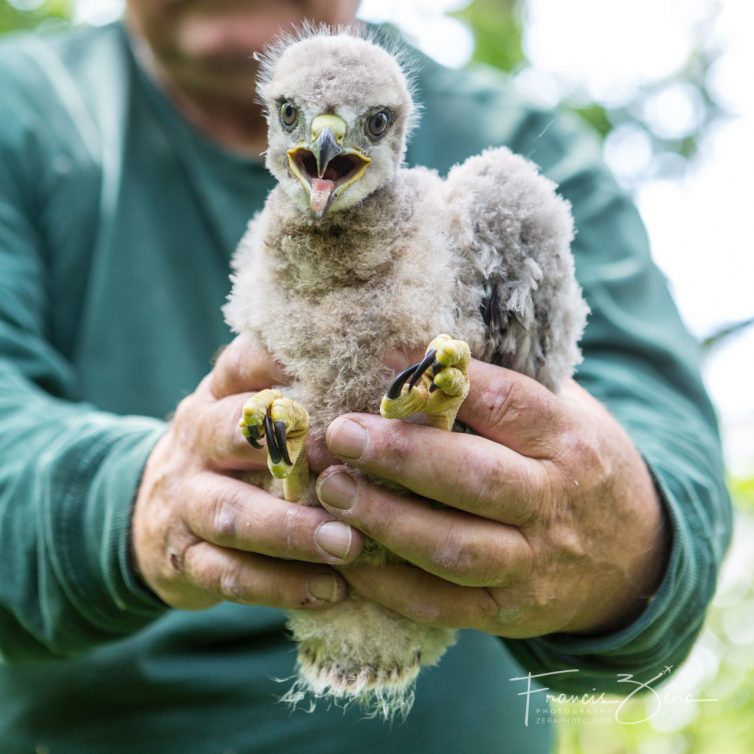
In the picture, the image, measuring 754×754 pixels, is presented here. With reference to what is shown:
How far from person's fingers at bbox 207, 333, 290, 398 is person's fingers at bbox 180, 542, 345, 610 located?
38 centimetres

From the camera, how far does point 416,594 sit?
1842 mm

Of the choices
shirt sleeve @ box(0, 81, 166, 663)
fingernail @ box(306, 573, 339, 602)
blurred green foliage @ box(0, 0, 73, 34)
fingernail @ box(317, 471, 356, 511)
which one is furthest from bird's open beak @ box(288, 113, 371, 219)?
blurred green foliage @ box(0, 0, 73, 34)

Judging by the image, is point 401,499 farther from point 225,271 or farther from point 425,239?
point 225,271

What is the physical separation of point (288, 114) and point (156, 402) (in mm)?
1615

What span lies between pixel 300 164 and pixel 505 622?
1119 millimetres

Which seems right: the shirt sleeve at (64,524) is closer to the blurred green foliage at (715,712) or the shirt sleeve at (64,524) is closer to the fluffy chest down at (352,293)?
the fluffy chest down at (352,293)

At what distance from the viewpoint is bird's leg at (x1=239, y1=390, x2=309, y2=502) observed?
5.51 feet

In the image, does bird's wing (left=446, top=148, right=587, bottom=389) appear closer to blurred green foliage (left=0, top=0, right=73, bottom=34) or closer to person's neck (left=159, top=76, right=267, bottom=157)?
person's neck (left=159, top=76, right=267, bottom=157)

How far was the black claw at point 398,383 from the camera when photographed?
1.61 meters

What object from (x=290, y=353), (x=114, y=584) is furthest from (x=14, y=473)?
(x=290, y=353)

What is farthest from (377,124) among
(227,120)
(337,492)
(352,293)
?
(227,120)

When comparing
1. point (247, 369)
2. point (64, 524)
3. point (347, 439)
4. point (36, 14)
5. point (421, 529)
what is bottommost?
point (64, 524)

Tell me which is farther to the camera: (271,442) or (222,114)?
(222,114)

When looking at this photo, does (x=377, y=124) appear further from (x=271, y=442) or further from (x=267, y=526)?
(x=267, y=526)
